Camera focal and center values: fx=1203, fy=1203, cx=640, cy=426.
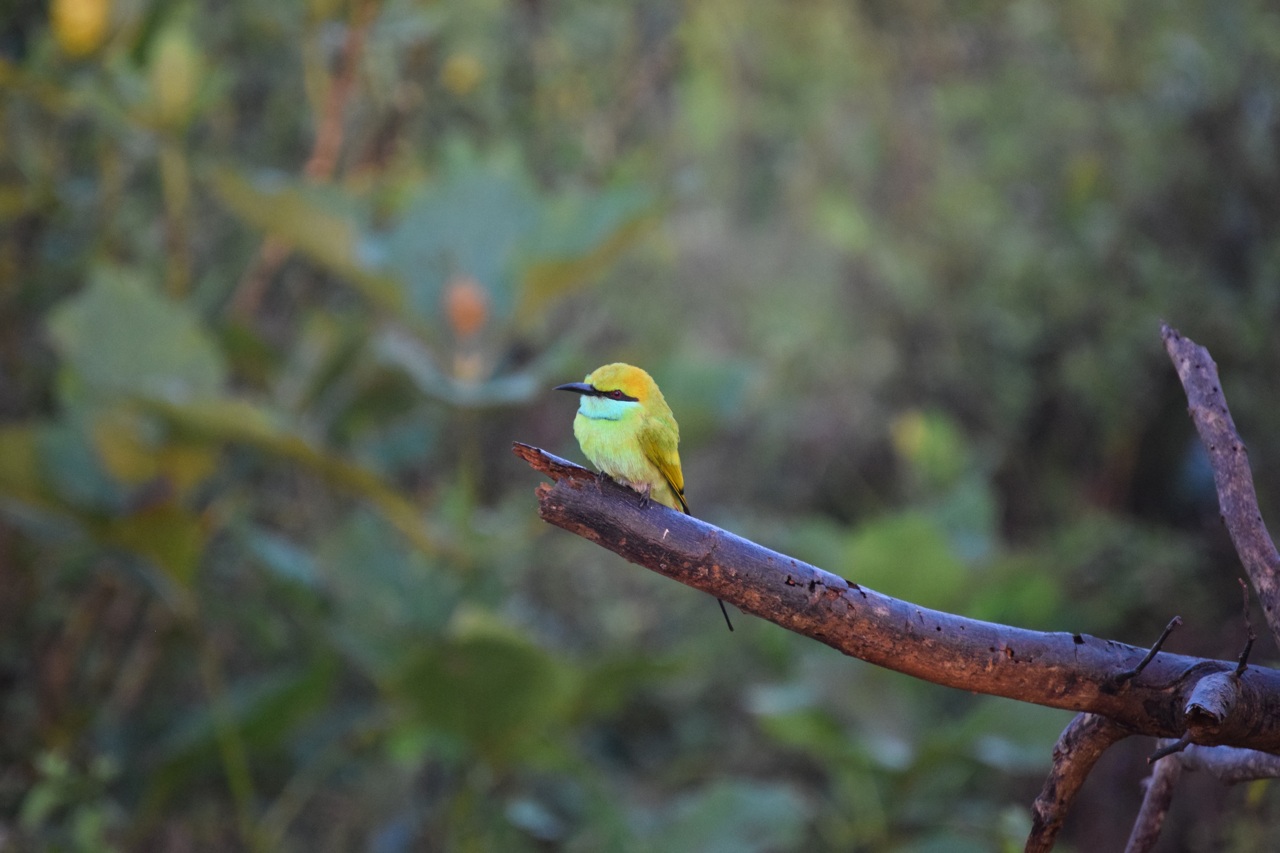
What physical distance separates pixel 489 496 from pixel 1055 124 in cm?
291

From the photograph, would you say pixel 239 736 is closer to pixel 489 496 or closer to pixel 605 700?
pixel 605 700

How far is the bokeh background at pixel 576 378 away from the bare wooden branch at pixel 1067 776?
1.35ft

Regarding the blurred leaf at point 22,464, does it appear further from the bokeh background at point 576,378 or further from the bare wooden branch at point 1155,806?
the bare wooden branch at point 1155,806

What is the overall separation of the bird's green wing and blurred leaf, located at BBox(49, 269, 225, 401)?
5.18ft

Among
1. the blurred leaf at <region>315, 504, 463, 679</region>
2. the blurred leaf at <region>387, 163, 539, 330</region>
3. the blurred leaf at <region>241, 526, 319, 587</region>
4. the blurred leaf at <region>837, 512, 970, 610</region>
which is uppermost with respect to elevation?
the blurred leaf at <region>837, 512, 970, 610</region>

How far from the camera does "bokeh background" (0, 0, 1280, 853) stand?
2.84 m

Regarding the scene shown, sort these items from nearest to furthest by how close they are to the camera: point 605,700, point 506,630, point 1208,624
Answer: point 506,630 < point 605,700 < point 1208,624

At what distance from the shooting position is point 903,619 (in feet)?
4.06

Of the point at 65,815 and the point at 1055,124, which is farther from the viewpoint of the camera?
the point at 1055,124

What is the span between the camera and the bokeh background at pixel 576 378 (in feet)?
9.31

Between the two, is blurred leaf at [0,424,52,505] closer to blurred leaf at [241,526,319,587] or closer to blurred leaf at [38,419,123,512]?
blurred leaf at [38,419,123,512]

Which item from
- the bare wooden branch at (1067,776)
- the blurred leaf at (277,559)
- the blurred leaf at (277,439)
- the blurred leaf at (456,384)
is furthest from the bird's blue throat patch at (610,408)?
the blurred leaf at (277,559)

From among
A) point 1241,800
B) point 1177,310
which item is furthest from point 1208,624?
point 1177,310

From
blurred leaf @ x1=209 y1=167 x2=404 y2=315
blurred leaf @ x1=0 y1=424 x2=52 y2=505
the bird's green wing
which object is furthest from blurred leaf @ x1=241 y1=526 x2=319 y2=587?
the bird's green wing
